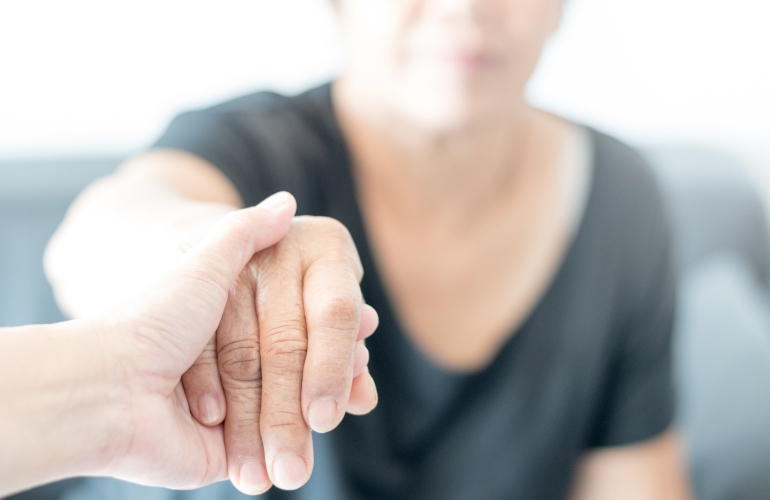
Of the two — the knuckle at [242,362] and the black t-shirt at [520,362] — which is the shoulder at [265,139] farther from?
the knuckle at [242,362]

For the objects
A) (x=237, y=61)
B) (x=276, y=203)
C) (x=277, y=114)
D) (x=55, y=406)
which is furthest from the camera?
(x=237, y=61)

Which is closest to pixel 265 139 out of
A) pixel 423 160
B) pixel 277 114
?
pixel 277 114

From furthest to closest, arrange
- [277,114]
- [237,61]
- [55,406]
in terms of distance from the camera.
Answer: [237,61] < [277,114] < [55,406]

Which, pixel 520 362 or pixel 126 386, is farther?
pixel 520 362

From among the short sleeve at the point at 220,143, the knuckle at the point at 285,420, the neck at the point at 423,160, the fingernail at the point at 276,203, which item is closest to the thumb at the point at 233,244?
the fingernail at the point at 276,203

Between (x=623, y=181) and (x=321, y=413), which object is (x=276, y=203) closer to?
(x=321, y=413)

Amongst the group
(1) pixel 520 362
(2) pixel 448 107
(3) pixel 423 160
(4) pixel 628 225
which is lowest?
(1) pixel 520 362

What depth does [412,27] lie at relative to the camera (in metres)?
0.78

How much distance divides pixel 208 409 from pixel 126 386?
69mm

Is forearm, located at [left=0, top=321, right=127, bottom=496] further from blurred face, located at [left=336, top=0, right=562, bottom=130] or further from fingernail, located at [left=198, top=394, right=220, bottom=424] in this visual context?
blurred face, located at [left=336, top=0, right=562, bottom=130]

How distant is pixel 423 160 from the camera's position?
2.99 feet

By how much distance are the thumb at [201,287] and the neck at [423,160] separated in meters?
0.43

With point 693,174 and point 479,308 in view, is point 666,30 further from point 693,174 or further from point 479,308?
point 479,308

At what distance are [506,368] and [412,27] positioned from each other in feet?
1.66
